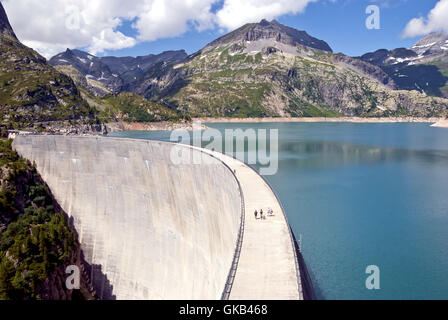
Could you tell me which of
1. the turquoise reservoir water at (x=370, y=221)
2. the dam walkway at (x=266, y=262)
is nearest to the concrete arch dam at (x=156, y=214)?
the dam walkway at (x=266, y=262)

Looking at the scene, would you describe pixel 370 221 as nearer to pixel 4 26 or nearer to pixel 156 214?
pixel 156 214

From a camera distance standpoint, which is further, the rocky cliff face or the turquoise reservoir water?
the rocky cliff face

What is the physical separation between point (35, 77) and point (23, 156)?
73.9 meters

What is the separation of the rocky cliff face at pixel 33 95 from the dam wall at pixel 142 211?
4389 centimetres

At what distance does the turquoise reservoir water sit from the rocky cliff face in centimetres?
6778

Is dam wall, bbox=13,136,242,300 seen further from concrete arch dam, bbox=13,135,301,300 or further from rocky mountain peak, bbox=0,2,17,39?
rocky mountain peak, bbox=0,2,17,39

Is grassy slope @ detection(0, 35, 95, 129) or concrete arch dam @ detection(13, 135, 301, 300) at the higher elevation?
grassy slope @ detection(0, 35, 95, 129)

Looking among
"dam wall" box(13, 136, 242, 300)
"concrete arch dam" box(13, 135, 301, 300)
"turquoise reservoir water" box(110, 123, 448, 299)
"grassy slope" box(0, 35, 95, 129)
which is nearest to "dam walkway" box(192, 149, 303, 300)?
"concrete arch dam" box(13, 135, 301, 300)

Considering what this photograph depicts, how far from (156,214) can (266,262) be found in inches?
959

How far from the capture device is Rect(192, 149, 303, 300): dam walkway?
14.4 metres

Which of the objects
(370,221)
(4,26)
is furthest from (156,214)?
(4,26)

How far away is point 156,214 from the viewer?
3925 cm
